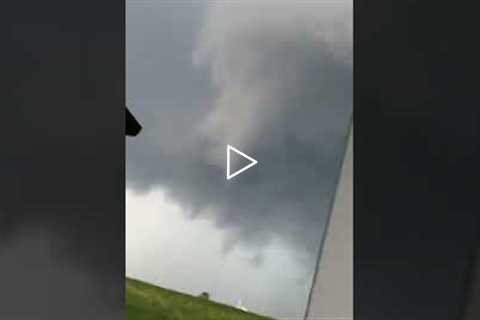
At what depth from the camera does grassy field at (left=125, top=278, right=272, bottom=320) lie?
6410 millimetres

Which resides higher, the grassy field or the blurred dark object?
the blurred dark object

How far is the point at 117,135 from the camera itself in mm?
1810

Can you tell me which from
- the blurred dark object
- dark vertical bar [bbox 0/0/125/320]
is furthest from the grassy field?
dark vertical bar [bbox 0/0/125/320]

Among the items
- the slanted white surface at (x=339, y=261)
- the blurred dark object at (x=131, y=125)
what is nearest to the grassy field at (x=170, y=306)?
the slanted white surface at (x=339, y=261)

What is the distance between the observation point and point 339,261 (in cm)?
435

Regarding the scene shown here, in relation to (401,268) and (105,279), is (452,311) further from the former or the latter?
(105,279)

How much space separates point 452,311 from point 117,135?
1.15 m

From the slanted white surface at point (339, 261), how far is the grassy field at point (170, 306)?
7.16 feet

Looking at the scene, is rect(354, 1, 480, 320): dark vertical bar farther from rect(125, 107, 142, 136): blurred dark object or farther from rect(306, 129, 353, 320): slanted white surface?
rect(306, 129, 353, 320): slanted white surface

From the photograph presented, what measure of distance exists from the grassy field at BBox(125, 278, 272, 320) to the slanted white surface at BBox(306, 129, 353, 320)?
2.18 meters

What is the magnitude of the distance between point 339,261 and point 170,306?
2.81m

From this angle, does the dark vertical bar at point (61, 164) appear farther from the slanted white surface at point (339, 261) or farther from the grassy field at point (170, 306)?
the grassy field at point (170, 306)

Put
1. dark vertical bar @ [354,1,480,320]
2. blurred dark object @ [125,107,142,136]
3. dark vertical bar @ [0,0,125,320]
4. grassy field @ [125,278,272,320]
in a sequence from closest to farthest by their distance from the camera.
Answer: dark vertical bar @ [0,0,125,320], dark vertical bar @ [354,1,480,320], blurred dark object @ [125,107,142,136], grassy field @ [125,278,272,320]

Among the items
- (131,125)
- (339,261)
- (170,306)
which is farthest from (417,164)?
(170,306)
